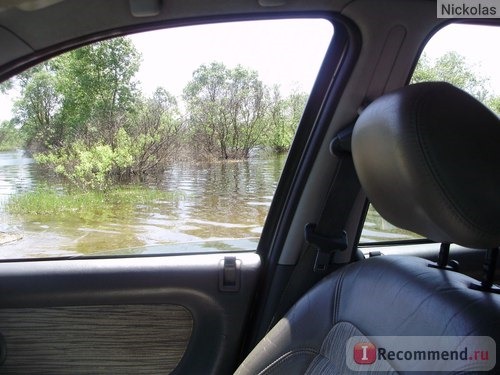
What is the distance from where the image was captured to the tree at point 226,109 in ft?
5.90

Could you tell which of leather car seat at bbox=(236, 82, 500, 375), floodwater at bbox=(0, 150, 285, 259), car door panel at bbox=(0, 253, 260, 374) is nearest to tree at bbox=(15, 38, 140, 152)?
floodwater at bbox=(0, 150, 285, 259)

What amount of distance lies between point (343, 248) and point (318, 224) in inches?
5.2

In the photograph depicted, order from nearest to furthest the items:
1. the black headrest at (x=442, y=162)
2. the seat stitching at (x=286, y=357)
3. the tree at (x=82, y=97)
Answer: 1. the black headrest at (x=442, y=162)
2. the seat stitching at (x=286, y=357)
3. the tree at (x=82, y=97)

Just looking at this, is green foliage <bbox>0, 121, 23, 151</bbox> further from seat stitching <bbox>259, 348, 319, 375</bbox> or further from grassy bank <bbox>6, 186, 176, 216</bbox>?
seat stitching <bbox>259, 348, 319, 375</bbox>

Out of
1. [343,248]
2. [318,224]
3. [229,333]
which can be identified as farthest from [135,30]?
[229,333]

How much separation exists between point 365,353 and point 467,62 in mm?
1271

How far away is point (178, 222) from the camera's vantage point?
1.94 metres

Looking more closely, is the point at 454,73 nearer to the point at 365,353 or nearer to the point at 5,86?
the point at 365,353

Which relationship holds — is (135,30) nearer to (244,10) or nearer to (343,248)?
(244,10)

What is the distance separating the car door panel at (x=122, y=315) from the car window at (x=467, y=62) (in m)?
0.75

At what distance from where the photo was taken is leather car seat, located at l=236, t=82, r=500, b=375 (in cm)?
94

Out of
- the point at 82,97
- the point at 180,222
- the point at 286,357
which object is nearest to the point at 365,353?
the point at 286,357

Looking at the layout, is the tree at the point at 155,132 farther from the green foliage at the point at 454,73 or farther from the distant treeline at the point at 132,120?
the green foliage at the point at 454,73

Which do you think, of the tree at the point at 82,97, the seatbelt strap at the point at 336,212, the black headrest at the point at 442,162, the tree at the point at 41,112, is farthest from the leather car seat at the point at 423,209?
the tree at the point at 41,112
